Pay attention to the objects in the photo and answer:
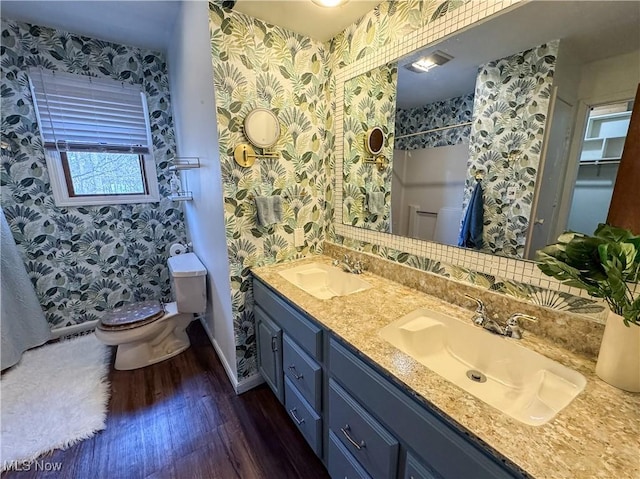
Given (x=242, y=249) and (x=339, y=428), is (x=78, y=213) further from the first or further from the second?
(x=339, y=428)

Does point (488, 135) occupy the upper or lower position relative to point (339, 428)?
upper

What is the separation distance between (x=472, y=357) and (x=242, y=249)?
1265mm

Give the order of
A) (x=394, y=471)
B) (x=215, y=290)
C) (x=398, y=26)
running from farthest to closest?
1. (x=215, y=290)
2. (x=398, y=26)
3. (x=394, y=471)

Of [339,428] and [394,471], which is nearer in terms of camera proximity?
[394,471]

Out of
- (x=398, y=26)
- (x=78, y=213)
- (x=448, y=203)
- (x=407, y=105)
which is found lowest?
(x=78, y=213)

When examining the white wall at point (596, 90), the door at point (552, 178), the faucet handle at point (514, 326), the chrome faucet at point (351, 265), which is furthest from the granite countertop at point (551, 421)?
the chrome faucet at point (351, 265)

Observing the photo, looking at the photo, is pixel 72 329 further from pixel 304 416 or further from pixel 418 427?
pixel 418 427

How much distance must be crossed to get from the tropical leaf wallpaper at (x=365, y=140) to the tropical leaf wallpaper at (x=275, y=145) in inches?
7.9

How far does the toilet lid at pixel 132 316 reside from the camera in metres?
1.94

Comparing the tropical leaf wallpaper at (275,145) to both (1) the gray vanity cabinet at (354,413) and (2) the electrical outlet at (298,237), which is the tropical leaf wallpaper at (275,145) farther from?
(1) the gray vanity cabinet at (354,413)

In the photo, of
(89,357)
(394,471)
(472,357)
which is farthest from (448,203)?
(89,357)

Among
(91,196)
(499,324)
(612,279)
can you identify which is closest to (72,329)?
(91,196)

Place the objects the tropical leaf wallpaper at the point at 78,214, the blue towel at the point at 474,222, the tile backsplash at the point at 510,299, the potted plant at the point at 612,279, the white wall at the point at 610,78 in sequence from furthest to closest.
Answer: the tropical leaf wallpaper at the point at 78,214
the blue towel at the point at 474,222
the tile backsplash at the point at 510,299
the white wall at the point at 610,78
the potted plant at the point at 612,279

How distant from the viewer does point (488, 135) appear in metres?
1.07
